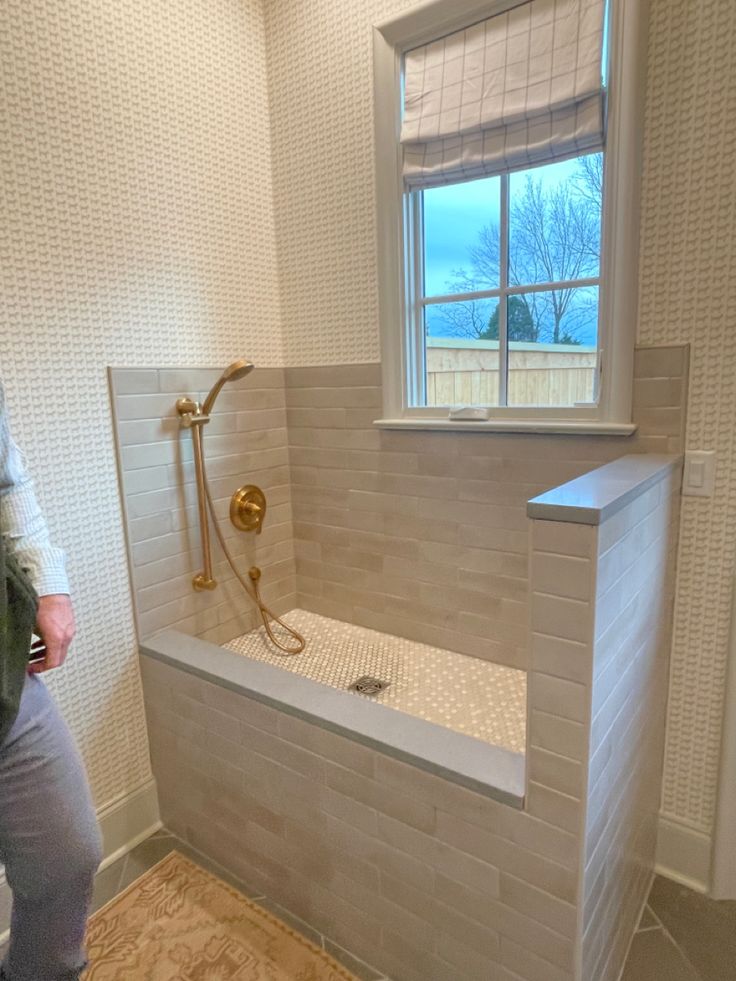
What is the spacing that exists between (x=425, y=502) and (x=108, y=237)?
121cm

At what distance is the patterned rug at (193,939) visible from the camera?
142cm

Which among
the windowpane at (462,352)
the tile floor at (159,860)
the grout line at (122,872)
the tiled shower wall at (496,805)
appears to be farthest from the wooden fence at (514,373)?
the grout line at (122,872)

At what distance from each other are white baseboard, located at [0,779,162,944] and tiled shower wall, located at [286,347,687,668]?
851mm

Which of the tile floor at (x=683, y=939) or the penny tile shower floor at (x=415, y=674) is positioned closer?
the tile floor at (x=683, y=939)

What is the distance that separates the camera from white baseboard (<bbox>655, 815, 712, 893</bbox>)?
1611 mm

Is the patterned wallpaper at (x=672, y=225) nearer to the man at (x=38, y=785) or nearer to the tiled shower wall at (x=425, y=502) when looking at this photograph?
the tiled shower wall at (x=425, y=502)

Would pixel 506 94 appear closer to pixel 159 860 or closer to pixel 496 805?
pixel 496 805

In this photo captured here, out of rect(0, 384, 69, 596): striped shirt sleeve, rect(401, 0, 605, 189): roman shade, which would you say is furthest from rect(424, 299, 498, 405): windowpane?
rect(0, 384, 69, 596): striped shirt sleeve

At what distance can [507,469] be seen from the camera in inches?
70.6

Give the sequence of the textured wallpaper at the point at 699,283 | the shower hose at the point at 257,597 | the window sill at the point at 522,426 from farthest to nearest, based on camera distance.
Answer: the shower hose at the point at 257,597 → the window sill at the point at 522,426 → the textured wallpaper at the point at 699,283

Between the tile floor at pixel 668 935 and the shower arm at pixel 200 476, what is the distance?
2.73ft

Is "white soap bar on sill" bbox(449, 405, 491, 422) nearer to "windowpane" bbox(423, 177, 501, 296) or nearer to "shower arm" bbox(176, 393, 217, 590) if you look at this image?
"windowpane" bbox(423, 177, 501, 296)

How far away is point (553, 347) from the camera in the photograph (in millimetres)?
1745

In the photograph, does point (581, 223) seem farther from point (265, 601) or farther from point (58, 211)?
point (265, 601)
